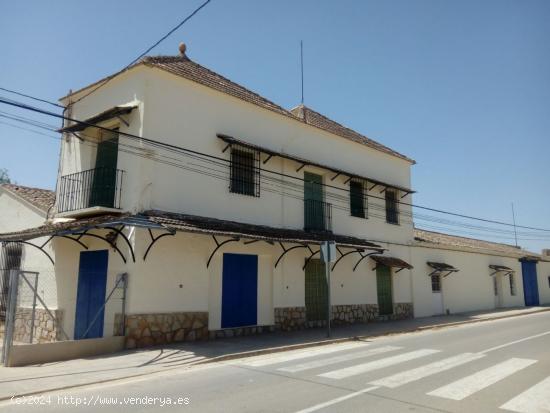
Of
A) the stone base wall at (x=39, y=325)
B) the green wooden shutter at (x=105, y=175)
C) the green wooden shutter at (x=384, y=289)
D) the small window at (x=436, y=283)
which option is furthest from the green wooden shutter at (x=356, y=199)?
the stone base wall at (x=39, y=325)

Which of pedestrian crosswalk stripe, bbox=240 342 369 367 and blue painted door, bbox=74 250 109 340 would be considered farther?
blue painted door, bbox=74 250 109 340

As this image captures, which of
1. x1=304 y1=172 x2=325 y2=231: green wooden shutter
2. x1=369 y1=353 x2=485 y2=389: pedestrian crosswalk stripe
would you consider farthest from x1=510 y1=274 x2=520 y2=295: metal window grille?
x1=369 y1=353 x2=485 y2=389: pedestrian crosswalk stripe

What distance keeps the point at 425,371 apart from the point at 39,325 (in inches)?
436

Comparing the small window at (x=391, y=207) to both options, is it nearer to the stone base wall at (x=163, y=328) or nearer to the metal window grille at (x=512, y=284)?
the stone base wall at (x=163, y=328)

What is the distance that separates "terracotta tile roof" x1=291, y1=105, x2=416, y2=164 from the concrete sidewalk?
8.04m

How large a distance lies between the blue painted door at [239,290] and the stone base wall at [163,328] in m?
0.95

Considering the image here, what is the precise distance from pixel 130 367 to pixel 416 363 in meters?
5.63

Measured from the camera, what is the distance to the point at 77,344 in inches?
372

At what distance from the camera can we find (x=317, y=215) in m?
16.5

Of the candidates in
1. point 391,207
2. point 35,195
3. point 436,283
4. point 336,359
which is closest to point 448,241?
point 436,283

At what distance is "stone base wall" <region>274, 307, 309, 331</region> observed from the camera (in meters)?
14.1

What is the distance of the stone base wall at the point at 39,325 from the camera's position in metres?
12.6

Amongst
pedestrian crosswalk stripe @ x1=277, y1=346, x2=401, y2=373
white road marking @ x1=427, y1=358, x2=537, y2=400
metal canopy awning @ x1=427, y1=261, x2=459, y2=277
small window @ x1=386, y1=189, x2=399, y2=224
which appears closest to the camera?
white road marking @ x1=427, y1=358, x2=537, y2=400

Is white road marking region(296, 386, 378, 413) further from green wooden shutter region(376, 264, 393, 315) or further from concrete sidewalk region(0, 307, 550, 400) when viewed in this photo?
green wooden shutter region(376, 264, 393, 315)
